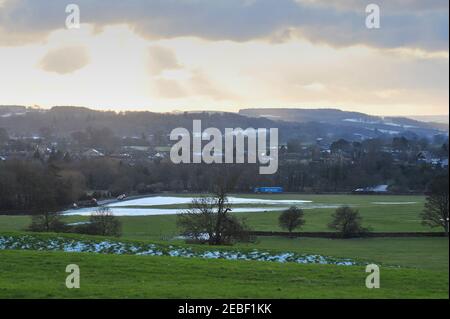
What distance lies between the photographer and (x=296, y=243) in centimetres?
4803

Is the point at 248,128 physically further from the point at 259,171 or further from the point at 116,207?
the point at 116,207

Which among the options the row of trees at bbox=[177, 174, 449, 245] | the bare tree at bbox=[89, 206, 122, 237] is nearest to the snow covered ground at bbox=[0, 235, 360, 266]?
the row of trees at bbox=[177, 174, 449, 245]

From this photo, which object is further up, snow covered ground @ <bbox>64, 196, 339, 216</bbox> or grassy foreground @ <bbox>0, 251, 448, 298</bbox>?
grassy foreground @ <bbox>0, 251, 448, 298</bbox>

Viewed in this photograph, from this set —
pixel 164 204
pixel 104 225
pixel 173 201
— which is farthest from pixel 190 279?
pixel 173 201

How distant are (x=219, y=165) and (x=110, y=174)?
1808cm

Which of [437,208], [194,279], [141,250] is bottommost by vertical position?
[437,208]

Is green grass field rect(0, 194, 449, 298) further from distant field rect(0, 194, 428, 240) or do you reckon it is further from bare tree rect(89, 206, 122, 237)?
distant field rect(0, 194, 428, 240)

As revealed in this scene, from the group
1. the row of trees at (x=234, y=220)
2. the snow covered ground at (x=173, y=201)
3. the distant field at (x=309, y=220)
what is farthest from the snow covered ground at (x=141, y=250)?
the snow covered ground at (x=173, y=201)

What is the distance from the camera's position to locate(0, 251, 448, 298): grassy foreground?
14062 millimetres

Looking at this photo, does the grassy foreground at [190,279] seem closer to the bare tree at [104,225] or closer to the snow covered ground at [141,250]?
the snow covered ground at [141,250]

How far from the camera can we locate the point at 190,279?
54.6ft

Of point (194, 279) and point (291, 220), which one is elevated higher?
point (194, 279)

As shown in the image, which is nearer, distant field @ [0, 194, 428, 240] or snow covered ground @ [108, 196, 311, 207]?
distant field @ [0, 194, 428, 240]

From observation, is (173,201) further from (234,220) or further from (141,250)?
(141,250)
